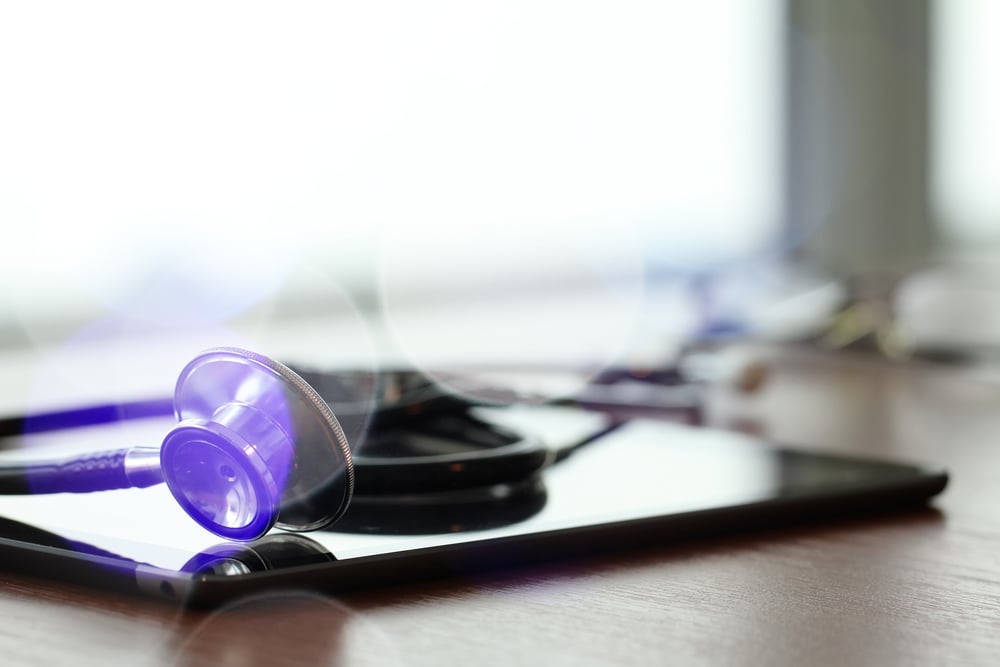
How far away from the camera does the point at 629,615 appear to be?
0.27 meters

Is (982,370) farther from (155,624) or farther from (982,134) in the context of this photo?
(982,134)

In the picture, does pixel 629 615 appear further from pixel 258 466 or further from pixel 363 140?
pixel 363 140

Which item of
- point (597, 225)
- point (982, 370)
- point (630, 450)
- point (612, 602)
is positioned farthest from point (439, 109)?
point (612, 602)

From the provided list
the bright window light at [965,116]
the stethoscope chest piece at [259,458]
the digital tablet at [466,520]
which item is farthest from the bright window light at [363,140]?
the stethoscope chest piece at [259,458]

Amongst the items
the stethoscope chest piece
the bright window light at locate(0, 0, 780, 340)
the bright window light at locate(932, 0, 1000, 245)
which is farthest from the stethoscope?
the bright window light at locate(932, 0, 1000, 245)

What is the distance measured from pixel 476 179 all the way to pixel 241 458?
1.98 m

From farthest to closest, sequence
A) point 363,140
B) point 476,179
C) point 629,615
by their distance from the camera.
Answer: point 476,179
point 363,140
point 629,615

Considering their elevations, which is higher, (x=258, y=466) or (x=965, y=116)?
(x=965, y=116)

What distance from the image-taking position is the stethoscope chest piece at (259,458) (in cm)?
28

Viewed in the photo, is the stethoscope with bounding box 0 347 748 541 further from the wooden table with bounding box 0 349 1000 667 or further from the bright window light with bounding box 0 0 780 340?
the bright window light with bounding box 0 0 780 340

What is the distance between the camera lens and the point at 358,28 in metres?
1.98

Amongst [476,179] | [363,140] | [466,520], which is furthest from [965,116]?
[466,520]

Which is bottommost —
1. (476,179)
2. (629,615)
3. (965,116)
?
(629,615)

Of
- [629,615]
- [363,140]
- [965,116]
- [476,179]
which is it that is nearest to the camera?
[629,615]
